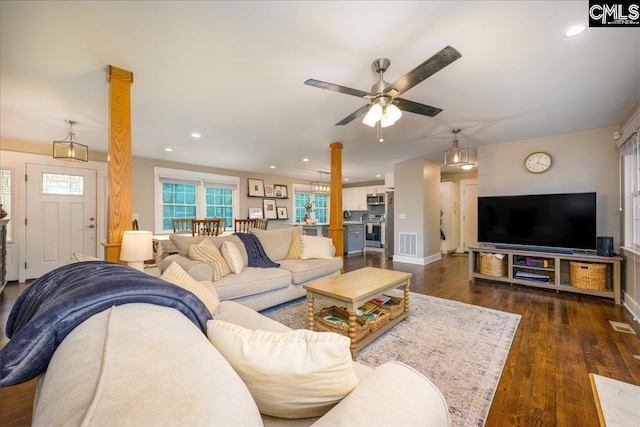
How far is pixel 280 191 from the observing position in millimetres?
7836

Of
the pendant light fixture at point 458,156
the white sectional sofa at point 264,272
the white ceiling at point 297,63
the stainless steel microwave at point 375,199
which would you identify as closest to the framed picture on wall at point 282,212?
the stainless steel microwave at point 375,199

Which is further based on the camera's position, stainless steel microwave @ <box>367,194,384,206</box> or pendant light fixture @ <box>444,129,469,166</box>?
stainless steel microwave @ <box>367,194,384,206</box>

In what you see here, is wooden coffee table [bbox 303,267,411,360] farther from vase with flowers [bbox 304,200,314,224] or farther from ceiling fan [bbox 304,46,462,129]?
vase with flowers [bbox 304,200,314,224]

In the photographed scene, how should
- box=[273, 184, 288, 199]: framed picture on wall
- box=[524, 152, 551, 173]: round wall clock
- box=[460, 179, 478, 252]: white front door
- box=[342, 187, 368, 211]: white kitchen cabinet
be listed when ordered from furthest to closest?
box=[342, 187, 368, 211]: white kitchen cabinet < box=[273, 184, 288, 199]: framed picture on wall < box=[460, 179, 478, 252]: white front door < box=[524, 152, 551, 173]: round wall clock

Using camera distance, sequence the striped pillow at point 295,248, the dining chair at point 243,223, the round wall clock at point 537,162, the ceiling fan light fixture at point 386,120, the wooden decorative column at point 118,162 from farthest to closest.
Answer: the dining chair at point 243,223
the round wall clock at point 537,162
the striped pillow at point 295,248
the wooden decorative column at point 118,162
the ceiling fan light fixture at point 386,120

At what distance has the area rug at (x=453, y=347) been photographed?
1.64 meters

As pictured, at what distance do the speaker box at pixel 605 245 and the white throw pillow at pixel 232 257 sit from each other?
15.0 feet

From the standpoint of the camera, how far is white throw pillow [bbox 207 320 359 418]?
767 mm

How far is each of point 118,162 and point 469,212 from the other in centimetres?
776

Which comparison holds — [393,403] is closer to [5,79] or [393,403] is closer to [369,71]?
[369,71]

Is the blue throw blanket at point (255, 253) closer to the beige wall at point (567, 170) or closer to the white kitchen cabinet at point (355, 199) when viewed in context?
the beige wall at point (567, 170)

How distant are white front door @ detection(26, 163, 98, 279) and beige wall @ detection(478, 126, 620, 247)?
7.22 meters

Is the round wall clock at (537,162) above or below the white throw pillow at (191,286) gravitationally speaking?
above

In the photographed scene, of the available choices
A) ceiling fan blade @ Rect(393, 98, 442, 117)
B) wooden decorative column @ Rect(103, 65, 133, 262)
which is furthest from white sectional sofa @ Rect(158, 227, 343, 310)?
ceiling fan blade @ Rect(393, 98, 442, 117)
